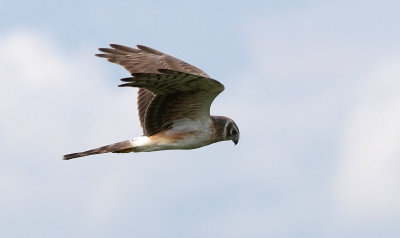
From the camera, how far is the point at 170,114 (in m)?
16.5

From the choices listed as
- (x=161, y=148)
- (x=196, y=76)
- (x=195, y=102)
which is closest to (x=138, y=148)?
(x=161, y=148)

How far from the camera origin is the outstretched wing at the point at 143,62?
1582 centimetres

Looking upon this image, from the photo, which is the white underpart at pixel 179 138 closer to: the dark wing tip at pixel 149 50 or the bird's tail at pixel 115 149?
the bird's tail at pixel 115 149

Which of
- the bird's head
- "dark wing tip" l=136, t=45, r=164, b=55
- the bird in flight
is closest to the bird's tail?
the bird in flight

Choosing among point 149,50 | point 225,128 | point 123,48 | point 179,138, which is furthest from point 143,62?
point 225,128

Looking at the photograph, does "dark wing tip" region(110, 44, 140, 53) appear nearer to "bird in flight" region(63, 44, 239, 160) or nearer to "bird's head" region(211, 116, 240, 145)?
"bird in flight" region(63, 44, 239, 160)

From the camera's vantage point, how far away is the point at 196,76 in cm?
1462

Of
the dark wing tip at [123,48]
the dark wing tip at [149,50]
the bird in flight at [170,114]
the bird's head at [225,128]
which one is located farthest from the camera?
the dark wing tip at [149,50]

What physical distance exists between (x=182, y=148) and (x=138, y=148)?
751 mm

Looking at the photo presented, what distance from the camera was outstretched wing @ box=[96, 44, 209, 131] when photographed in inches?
623

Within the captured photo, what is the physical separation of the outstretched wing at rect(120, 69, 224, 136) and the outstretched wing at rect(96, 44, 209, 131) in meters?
0.22

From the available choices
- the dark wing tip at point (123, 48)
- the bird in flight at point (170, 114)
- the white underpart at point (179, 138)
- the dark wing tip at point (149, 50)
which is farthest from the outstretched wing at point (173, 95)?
the dark wing tip at point (149, 50)

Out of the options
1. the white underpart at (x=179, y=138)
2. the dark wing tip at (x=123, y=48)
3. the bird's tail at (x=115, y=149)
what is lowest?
the bird's tail at (x=115, y=149)

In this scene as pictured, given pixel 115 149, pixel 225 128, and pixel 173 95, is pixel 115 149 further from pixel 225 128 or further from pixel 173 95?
pixel 225 128
